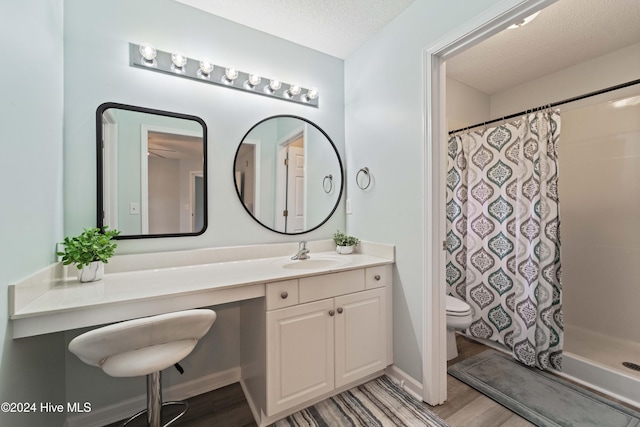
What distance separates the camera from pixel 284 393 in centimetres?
136

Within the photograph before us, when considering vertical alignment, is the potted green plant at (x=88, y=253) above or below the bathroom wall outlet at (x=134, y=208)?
below

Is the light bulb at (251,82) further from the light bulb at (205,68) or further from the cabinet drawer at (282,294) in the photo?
the cabinet drawer at (282,294)

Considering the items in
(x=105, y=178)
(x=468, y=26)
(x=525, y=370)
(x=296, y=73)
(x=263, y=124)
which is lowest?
(x=525, y=370)

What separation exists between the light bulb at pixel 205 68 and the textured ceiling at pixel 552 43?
1.97m

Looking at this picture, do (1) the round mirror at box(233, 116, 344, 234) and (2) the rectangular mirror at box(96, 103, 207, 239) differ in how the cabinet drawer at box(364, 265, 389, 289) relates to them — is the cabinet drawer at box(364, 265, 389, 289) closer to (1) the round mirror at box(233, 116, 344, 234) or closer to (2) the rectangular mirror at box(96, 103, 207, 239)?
(1) the round mirror at box(233, 116, 344, 234)

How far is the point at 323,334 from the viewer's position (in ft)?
4.82

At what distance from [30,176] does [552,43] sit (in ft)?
10.6

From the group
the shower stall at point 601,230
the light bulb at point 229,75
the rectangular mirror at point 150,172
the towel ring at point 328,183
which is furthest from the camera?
the towel ring at point 328,183

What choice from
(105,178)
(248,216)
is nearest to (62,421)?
(105,178)

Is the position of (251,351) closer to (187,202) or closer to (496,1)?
(187,202)

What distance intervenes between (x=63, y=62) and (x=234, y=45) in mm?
941

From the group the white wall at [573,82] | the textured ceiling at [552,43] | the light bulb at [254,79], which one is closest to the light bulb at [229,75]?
the light bulb at [254,79]

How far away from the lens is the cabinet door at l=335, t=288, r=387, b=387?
153 cm

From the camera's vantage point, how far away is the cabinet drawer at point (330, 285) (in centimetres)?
142
